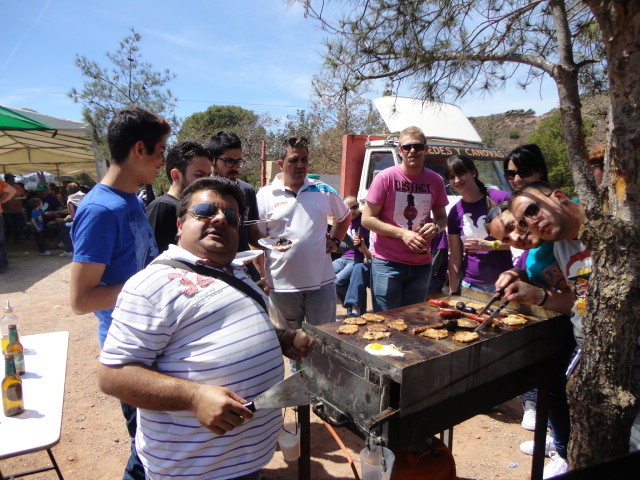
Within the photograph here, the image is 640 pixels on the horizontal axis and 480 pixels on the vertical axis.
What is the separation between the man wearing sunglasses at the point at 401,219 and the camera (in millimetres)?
3432

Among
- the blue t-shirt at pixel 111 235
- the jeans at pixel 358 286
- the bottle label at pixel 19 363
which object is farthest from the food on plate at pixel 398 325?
the jeans at pixel 358 286

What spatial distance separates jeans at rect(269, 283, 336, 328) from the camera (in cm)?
336

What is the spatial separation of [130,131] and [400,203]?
7.24 ft

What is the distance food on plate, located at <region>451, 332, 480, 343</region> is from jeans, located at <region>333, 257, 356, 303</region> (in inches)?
146

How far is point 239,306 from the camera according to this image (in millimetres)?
1436

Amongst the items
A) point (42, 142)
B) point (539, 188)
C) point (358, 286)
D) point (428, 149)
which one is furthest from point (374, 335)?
point (42, 142)

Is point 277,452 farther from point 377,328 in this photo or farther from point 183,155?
point 183,155

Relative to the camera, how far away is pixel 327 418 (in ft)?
6.68

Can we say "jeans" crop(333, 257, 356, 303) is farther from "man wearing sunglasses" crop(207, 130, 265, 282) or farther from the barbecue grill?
the barbecue grill

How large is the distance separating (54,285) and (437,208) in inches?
300

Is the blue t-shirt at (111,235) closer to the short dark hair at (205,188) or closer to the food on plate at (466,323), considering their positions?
the short dark hair at (205,188)

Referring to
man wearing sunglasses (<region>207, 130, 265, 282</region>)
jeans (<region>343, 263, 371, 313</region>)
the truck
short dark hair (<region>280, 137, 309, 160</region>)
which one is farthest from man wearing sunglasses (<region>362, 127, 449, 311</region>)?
the truck

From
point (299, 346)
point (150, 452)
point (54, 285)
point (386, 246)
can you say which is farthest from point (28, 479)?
point (54, 285)

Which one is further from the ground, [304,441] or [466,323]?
[466,323]
